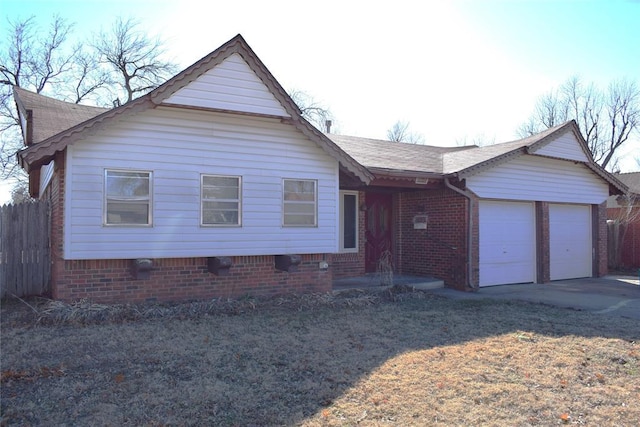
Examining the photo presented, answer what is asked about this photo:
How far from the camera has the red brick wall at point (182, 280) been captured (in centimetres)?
816

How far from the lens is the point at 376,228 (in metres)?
14.3

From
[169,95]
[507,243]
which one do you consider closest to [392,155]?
[507,243]

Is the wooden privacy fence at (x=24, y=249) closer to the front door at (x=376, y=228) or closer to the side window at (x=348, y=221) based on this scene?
the side window at (x=348, y=221)

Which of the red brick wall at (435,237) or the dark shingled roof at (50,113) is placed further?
the red brick wall at (435,237)

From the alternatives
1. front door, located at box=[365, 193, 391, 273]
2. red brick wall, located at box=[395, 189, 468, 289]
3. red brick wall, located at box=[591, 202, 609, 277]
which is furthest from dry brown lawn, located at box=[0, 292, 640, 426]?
red brick wall, located at box=[591, 202, 609, 277]

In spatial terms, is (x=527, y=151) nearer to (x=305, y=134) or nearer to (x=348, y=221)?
(x=348, y=221)

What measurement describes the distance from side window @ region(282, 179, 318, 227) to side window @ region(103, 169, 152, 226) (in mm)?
2750

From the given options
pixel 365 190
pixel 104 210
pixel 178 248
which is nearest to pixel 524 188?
pixel 365 190

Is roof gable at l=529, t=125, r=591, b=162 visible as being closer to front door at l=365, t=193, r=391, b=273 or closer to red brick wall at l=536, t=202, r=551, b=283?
red brick wall at l=536, t=202, r=551, b=283

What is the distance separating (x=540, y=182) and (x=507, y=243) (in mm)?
2107

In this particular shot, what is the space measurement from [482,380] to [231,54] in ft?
23.3

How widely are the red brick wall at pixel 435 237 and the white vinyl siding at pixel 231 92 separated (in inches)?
209

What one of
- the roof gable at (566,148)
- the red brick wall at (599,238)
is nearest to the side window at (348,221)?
the roof gable at (566,148)

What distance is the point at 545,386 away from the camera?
5051 mm
